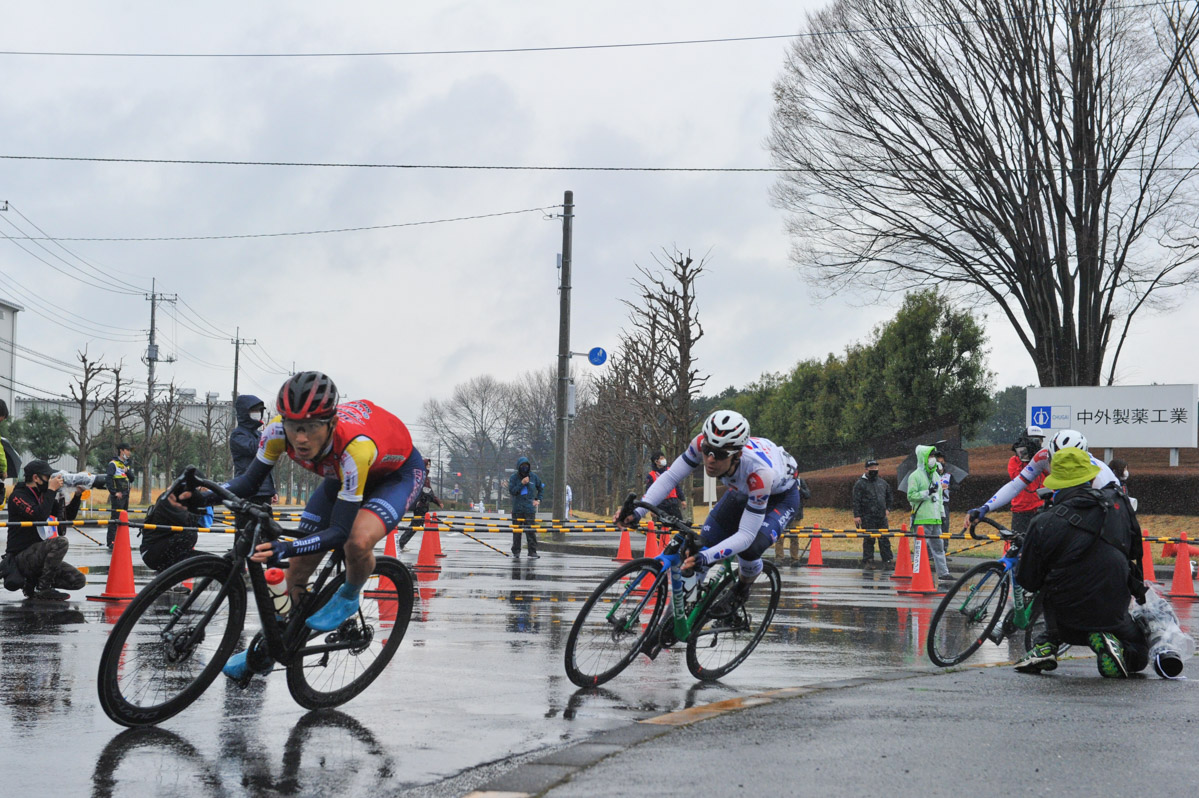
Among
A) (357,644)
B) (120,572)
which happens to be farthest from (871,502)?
(357,644)

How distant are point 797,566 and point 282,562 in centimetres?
1649

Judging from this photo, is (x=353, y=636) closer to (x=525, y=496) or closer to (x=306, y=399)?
(x=306, y=399)

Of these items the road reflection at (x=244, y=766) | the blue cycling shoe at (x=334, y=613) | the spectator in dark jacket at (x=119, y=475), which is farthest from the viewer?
the spectator in dark jacket at (x=119, y=475)

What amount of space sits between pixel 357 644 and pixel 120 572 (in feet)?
21.5

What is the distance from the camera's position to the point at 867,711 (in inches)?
248

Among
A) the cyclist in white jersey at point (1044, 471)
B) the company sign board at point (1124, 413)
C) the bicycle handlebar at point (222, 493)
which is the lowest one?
the bicycle handlebar at point (222, 493)

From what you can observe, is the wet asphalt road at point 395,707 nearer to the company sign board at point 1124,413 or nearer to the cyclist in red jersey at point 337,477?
the cyclist in red jersey at point 337,477

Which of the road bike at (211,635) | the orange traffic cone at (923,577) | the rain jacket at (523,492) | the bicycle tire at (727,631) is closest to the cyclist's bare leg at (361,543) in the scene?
the road bike at (211,635)

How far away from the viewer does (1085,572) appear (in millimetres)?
8008

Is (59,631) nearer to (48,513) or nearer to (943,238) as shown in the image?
(48,513)

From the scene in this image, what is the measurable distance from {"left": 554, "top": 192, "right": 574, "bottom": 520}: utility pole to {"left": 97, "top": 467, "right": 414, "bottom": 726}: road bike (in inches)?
973

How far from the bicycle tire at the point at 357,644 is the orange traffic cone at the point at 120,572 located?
614cm

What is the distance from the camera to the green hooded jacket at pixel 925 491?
16703mm

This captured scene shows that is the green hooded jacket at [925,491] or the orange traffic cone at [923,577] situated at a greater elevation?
the green hooded jacket at [925,491]
